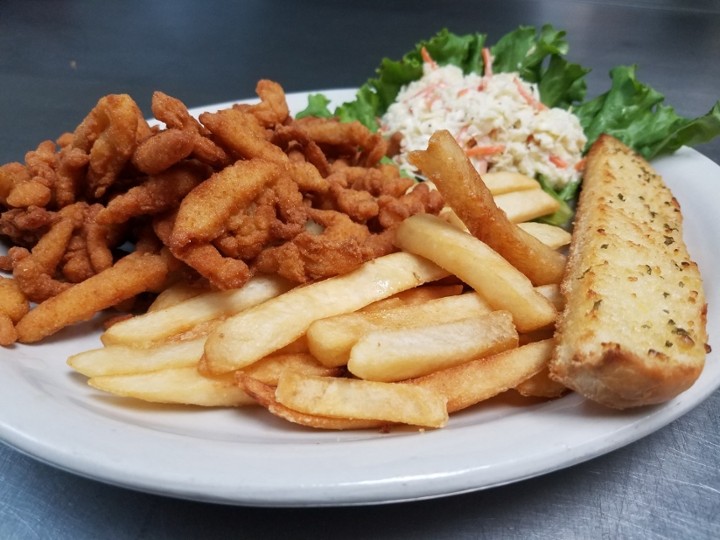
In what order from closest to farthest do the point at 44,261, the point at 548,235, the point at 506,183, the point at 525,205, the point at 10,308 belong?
the point at 10,308, the point at 44,261, the point at 548,235, the point at 525,205, the point at 506,183

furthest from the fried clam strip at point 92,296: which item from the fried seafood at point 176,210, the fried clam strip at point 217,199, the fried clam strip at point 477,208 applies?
the fried clam strip at point 477,208

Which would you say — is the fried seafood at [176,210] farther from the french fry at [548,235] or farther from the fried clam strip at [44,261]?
the french fry at [548,235]

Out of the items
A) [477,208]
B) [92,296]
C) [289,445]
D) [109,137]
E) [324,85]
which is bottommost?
[324,85]

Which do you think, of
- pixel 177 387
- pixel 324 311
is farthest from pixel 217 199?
pixel 177 387

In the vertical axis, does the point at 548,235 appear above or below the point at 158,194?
below

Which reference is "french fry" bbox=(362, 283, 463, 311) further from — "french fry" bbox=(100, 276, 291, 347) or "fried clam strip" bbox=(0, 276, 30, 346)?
"fried clam strip" bbox=(0, 276, 30, 346)

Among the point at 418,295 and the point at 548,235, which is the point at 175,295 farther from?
the point at 548,235
